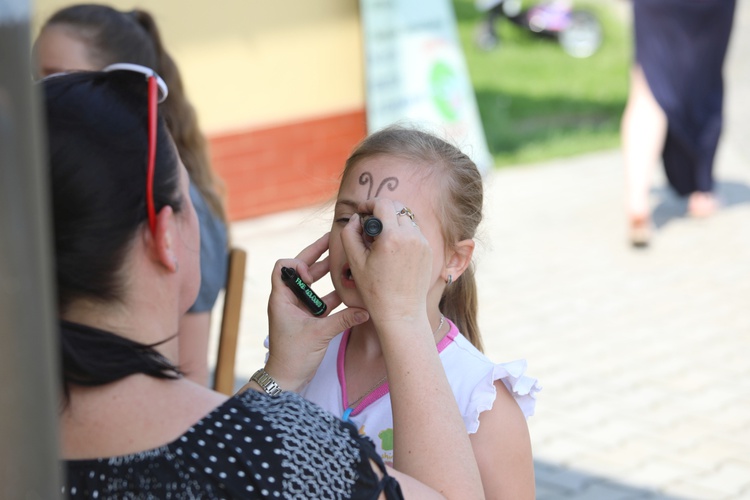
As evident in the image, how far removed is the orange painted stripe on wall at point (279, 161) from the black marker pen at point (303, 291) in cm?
486

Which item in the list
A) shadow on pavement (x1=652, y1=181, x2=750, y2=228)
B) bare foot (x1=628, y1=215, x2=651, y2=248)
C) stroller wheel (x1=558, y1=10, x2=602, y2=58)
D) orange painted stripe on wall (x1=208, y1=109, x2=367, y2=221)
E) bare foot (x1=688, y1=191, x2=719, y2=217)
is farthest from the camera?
stroller wheel (x1=558, y1=10, x2=602, y2=58)

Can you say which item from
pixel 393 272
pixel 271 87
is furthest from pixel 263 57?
pixel 393 272

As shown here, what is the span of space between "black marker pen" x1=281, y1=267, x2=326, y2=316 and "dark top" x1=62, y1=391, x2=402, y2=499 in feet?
1.16

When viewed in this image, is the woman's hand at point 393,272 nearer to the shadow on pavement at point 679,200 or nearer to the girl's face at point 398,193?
the girl's face at point 398,193

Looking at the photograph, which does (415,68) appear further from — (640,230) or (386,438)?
(386,438)

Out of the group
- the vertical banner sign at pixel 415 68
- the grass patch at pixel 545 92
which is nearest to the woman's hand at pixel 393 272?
the vertical banner sign at pixel 415 68

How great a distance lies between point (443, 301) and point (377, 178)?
33cm

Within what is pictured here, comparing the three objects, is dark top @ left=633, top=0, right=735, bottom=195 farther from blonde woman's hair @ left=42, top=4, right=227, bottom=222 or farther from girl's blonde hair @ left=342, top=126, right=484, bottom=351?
girl's blonde hair @ left=342, top=126, right=484, bottom=351

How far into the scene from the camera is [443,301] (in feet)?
6.56

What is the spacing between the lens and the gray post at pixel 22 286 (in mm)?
609

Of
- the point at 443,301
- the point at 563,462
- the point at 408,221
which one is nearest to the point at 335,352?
the point at 443,301

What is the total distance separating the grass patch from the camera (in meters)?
9.05

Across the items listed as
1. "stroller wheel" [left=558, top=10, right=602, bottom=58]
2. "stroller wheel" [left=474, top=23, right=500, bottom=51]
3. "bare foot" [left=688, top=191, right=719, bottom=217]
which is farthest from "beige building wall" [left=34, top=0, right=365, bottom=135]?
"stroller wheel" [left=558, top=10, right=602, bottom=58]

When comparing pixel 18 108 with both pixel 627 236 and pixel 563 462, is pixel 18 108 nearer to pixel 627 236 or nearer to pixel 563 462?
pixel 563 462
